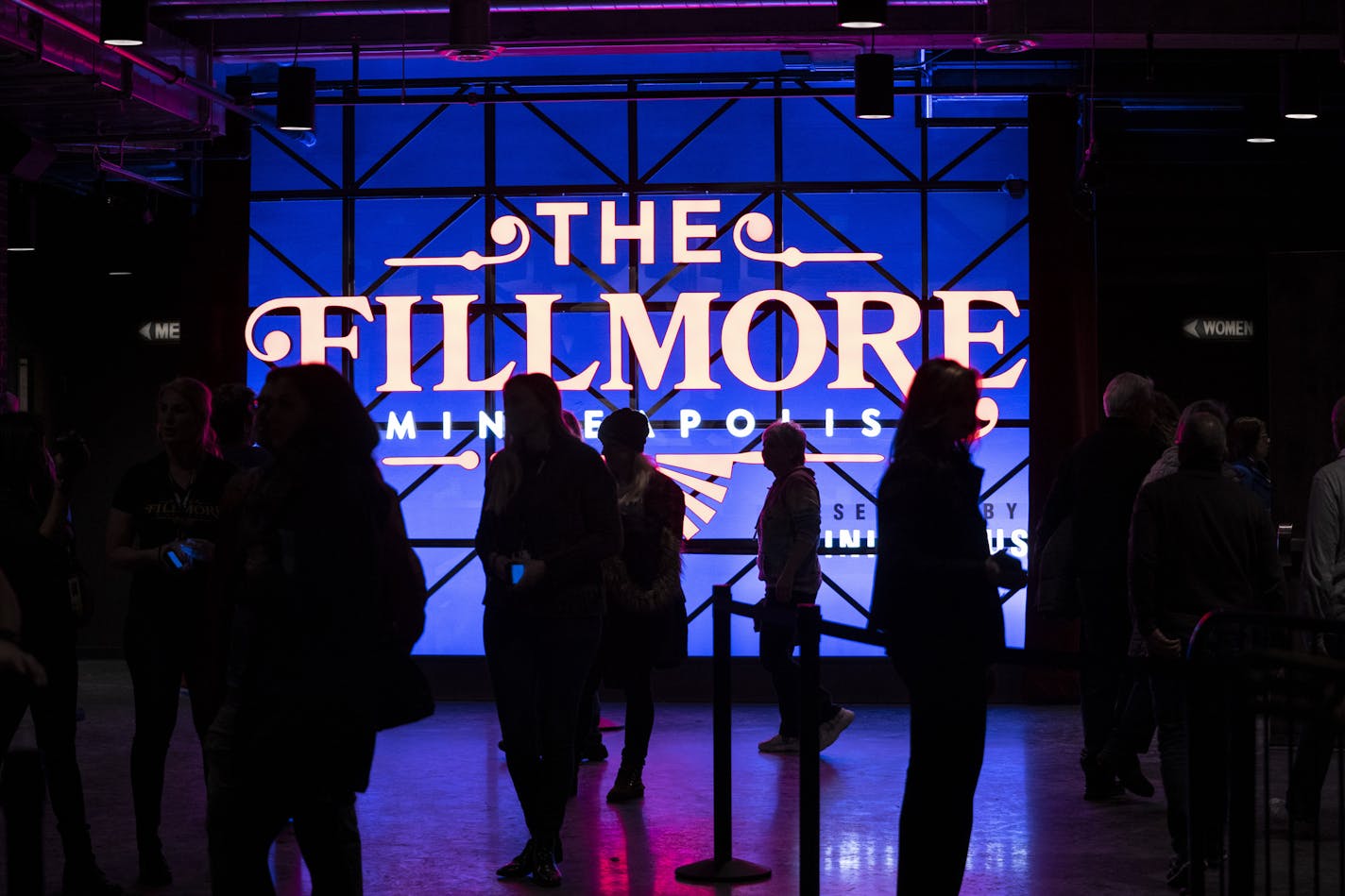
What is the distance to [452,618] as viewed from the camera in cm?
1084

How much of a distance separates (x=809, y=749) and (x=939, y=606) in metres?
0.71

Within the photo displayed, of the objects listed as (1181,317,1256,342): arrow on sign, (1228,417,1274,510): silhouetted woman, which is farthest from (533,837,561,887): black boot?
(1181,317,1256,342): arrow on sign

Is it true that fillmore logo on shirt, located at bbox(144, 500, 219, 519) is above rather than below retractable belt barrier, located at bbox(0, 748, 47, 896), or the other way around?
above

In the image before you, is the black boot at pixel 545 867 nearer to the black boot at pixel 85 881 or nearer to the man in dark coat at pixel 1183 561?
the black boot at pixel 85 881

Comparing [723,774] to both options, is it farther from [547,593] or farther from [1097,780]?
[1097,780]

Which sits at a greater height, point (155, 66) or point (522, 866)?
point (155, 66)

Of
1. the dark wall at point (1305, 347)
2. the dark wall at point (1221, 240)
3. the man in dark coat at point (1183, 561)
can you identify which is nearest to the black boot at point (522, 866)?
the man in dark coat at point (1183, 561)

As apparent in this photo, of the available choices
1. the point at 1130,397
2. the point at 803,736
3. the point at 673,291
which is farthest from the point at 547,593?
the point at 673,291

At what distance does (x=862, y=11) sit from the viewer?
7.36 metres

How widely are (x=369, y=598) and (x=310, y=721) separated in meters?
Result: 0.31

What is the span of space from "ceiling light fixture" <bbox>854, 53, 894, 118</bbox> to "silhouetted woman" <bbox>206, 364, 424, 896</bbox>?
238 inches

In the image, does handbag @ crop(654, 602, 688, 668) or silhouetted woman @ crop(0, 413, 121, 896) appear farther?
handbag @ crop(654, 602, 688, 668)

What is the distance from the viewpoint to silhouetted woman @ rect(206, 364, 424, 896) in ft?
11.5

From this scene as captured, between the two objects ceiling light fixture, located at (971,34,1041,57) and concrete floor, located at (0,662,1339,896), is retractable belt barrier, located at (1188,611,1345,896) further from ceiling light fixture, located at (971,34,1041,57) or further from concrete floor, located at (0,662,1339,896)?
ceiling light fixture, located at (971,34,1041,57)
